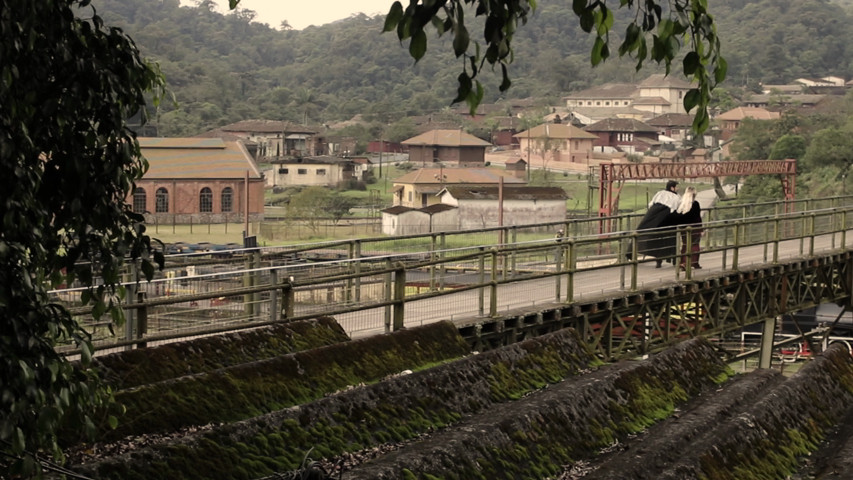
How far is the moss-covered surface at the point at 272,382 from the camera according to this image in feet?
31.9

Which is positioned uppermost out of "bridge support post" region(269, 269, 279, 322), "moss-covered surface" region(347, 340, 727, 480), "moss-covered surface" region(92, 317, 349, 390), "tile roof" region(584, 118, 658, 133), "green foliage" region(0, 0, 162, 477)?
"green foliage" region(0, 0, 162, 477)

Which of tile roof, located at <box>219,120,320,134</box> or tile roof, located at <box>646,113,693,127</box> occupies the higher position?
tile roof, located at <box>646,113,693,127</box>

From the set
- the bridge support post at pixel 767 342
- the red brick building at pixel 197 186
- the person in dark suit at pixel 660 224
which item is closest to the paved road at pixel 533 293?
the person in dark suit at pixel 660 224

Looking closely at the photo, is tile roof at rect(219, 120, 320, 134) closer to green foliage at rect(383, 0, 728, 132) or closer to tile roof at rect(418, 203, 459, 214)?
tile roof at rect(418, 203, 459, 214)

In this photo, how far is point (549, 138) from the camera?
12306cm

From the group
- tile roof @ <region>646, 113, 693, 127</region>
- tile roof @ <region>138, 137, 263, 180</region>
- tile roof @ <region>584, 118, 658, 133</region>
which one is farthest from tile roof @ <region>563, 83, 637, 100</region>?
tile roof @ <region>138, 137, 263, 180</region>

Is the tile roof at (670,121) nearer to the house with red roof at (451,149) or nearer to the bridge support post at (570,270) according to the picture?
the house with red roof at (451,149)

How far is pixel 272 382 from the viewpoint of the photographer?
428 inches

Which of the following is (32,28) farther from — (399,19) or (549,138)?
(549,138)

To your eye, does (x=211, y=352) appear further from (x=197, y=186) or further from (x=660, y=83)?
(x=660, y=83)

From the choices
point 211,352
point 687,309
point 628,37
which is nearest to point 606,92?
point 687,309

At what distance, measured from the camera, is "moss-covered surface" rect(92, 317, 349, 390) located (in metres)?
10.7

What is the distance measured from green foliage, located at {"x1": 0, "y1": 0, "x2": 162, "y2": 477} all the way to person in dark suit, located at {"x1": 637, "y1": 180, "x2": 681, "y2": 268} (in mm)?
15634

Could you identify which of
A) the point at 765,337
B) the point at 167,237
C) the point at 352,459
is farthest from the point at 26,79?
the point at 167,237
